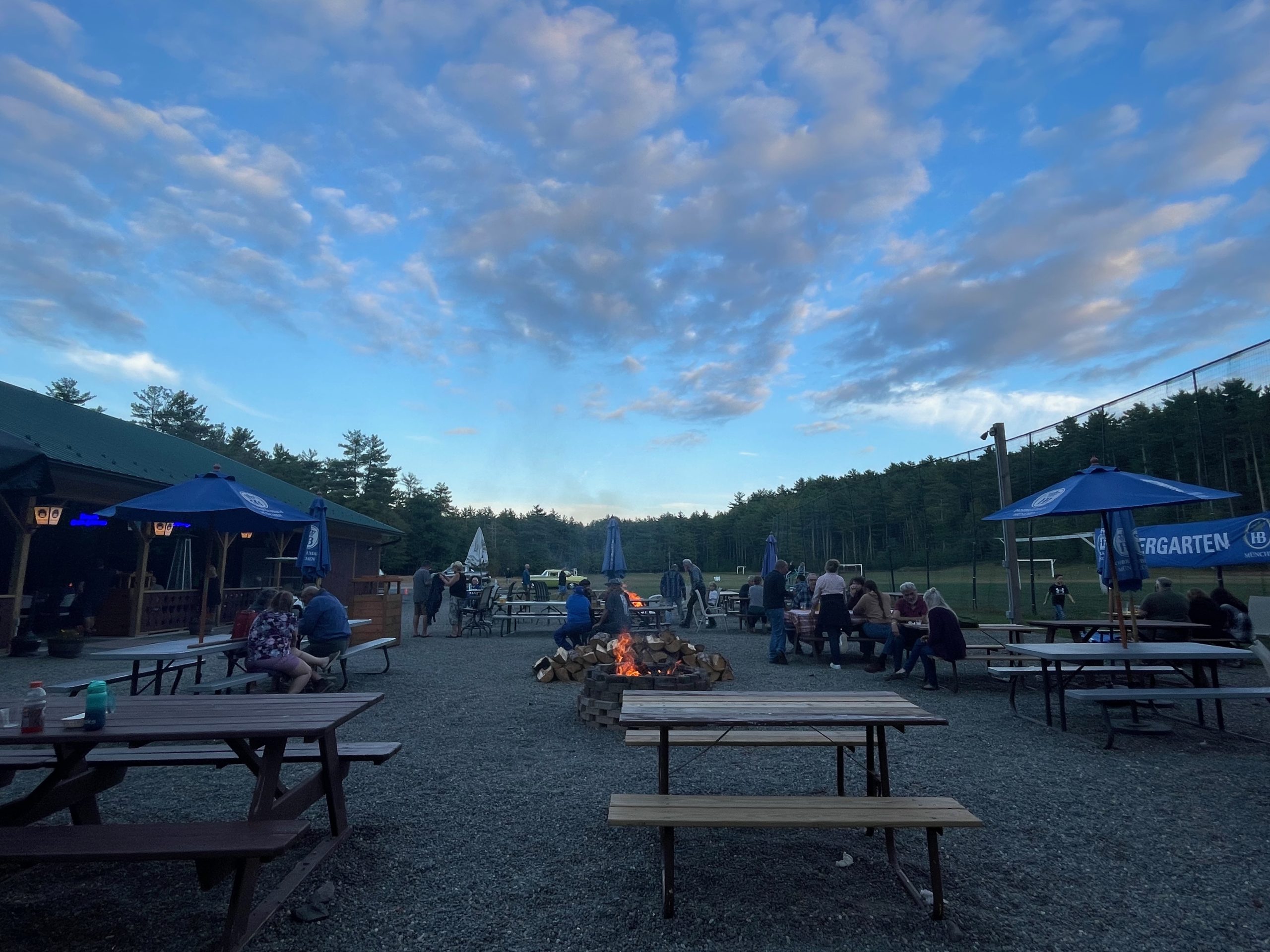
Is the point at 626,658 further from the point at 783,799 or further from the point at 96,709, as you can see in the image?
the point at 96,709

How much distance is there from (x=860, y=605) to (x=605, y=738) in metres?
5.32

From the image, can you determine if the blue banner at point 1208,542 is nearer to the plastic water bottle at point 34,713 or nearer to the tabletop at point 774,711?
the tabletop at point 774,711

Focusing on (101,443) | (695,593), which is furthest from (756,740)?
(101,443)

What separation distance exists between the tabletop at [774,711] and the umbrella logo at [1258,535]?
917 cm

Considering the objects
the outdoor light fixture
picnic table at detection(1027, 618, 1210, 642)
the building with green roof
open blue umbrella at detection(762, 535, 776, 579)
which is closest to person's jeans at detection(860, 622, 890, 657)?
picnic table at detection(1027, 618, 1210, 642)

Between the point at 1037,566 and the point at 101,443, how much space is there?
20.8 m

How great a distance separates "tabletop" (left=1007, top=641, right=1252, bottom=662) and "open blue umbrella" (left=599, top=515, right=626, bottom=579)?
29.4 ft

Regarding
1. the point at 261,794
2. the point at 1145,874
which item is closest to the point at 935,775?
the point at 1145,874

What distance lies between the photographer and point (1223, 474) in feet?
33.8

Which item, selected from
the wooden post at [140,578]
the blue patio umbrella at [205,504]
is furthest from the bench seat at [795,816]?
the wooden post at [140,578]

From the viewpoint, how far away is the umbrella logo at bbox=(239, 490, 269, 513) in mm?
7285

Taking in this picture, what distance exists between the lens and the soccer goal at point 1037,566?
13641mm

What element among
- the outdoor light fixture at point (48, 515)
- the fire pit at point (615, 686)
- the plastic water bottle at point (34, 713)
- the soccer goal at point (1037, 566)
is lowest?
the fire pit at point (615, 686)

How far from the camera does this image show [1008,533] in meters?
12.6
